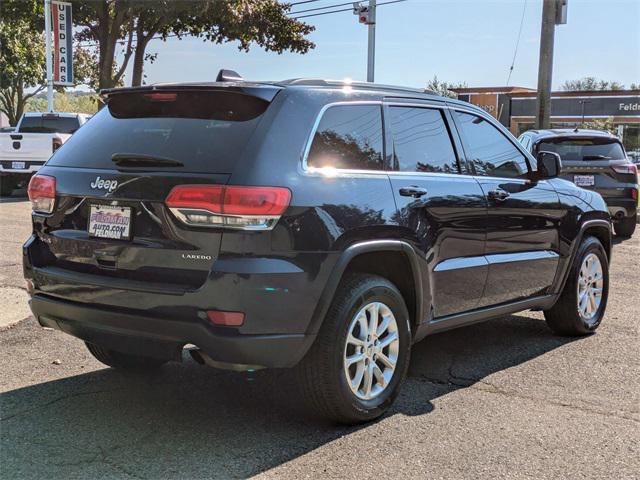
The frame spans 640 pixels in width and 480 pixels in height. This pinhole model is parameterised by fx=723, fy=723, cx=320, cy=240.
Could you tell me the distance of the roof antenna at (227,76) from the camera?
4002 mm

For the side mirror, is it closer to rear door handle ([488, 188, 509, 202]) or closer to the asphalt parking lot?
rear door handle ([488, 188, 509, 202])

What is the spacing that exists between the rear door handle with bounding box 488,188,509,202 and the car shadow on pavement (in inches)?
46.1

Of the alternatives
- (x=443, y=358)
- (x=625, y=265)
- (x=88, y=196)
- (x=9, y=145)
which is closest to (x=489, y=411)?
(x=443, y=358)

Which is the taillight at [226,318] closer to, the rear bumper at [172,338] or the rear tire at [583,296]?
the rear bumper at [172,338]

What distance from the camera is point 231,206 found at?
131 inches

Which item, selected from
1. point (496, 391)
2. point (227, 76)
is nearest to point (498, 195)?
point (496, 391)

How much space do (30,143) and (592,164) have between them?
11588mm

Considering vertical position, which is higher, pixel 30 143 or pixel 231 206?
pixel 30 143

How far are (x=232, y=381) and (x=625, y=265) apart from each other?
646 centimetres

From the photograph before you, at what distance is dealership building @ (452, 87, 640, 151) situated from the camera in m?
52.8

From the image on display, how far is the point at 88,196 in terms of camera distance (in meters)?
3.77

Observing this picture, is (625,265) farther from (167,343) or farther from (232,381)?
(167,343)

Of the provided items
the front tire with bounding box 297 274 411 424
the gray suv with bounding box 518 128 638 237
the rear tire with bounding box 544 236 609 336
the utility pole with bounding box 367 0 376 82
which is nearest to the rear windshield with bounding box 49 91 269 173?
the front tire with bounding box 297 274 411 424

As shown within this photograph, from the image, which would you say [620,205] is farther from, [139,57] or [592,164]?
[139,57]
